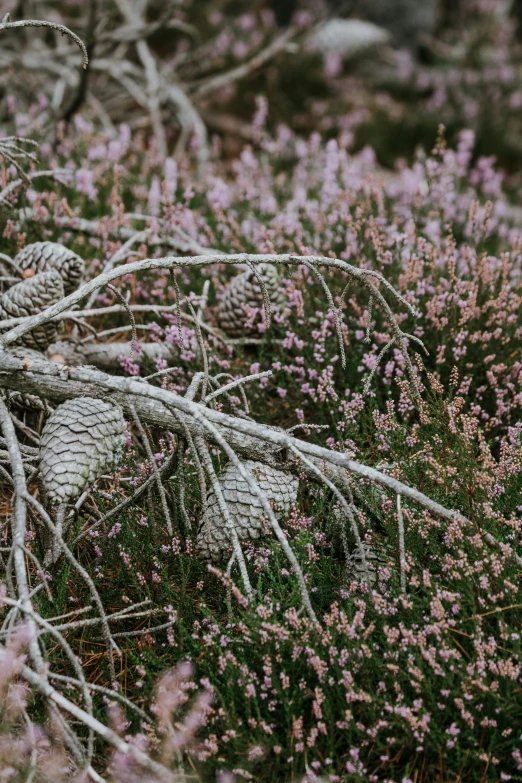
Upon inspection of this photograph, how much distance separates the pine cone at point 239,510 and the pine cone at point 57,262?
1.17 m

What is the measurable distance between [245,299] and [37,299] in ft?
3.08

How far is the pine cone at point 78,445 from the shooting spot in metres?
1.93

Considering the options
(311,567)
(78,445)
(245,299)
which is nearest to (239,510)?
(311,567)

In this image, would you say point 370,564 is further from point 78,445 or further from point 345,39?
point 345,39

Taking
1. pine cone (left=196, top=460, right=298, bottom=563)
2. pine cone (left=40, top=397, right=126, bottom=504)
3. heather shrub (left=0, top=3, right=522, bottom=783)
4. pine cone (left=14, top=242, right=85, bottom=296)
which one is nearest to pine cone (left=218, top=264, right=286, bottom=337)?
heather shrub (left=0, top=3, right=522, bottom=783)

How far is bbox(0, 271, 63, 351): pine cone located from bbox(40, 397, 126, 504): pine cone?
0.63 m

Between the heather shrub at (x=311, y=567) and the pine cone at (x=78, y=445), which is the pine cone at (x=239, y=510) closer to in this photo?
the heather shrub at (x=311, y=567)

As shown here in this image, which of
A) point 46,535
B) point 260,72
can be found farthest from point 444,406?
point 260,72

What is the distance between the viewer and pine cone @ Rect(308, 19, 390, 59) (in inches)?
326

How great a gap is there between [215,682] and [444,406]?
1.12 m

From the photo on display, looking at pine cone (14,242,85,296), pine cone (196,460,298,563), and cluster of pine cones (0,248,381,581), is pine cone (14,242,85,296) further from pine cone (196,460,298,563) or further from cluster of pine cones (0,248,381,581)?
pine cone (196,460,298,563)

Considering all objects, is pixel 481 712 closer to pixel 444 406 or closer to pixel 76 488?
pixel 444 406

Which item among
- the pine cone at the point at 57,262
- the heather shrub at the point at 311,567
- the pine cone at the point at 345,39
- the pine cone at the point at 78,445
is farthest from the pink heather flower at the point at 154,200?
the pine cone at the point at 345,39

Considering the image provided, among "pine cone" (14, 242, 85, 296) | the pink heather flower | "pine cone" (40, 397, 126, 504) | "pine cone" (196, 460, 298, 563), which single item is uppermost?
the pink heather flower
